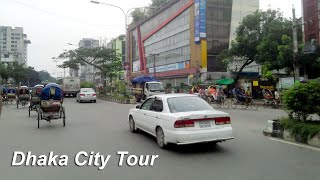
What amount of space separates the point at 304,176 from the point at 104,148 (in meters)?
4.80

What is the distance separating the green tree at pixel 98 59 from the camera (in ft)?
161

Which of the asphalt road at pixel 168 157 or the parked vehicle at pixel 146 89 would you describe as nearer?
the asphalt road at pixel 168 157

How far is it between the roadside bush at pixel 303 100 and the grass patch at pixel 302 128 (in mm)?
300

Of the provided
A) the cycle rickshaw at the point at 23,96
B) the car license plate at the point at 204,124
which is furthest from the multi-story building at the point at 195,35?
the car license plate at the point at 204,124

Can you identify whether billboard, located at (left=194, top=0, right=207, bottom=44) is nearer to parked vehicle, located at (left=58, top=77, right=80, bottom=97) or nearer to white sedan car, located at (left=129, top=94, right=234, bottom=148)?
parked vehicle, located at (left=58, top=77, right=80, bottom=97)

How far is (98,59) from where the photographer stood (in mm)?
51312

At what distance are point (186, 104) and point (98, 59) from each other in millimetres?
43746

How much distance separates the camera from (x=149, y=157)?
7668 mm

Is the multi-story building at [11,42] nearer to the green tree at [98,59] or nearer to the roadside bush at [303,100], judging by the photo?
the green tree at [98,59]

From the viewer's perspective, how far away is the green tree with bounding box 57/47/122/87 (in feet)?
161

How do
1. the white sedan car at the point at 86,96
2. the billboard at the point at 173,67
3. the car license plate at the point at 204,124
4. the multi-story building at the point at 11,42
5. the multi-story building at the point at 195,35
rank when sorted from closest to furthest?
the car license plate at the point at 204,124, the white sedan car at the point at 86,96, the multi-story building at the point at 195,35, the billboard at the point at 173,67, the multi-story building at the point at 11,42

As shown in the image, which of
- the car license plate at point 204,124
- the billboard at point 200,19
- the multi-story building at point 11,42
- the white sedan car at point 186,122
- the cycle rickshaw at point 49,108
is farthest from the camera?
the multi-story building at point 11,42

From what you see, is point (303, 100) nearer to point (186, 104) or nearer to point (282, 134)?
point (282, 134)

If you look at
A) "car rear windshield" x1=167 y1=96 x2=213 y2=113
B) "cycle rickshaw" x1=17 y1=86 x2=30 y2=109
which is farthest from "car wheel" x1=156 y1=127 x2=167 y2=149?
"cycle rickshaw" x1=17 y1=86 x2=30 y2=109
